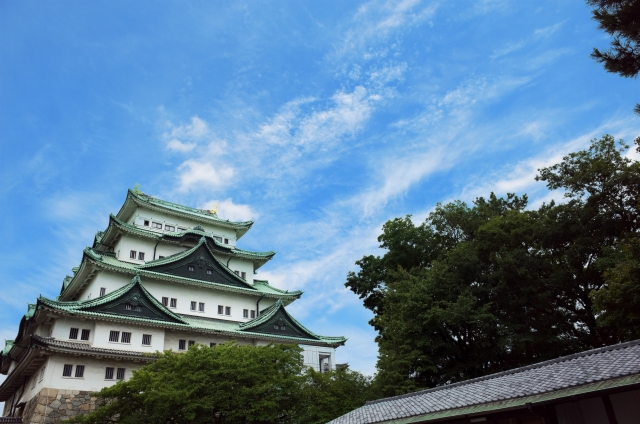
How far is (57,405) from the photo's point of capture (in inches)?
1010

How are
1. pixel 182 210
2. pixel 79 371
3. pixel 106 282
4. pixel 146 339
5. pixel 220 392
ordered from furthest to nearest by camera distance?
pixel 182 210 < pixel 106 282 < pixel 146 339 < pixel 79 371 < pixel 220 392

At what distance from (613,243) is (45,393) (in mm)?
33176

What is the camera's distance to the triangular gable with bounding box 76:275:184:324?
1168 inches

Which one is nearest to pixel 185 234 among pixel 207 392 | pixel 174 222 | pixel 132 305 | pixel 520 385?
pixel 174 222

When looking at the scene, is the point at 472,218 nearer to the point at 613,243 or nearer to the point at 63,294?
the point at 613,243

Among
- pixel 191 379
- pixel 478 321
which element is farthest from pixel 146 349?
pixel 478 321

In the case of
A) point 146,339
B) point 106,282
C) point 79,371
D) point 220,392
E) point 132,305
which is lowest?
point 220,392

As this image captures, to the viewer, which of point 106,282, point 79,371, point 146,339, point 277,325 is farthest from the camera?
point 277,325

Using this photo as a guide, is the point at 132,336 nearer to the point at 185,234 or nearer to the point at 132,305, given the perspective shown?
the point at 132,305

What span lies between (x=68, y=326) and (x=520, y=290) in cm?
2799

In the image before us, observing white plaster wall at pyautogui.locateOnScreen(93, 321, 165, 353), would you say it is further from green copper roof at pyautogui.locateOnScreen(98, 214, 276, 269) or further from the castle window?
green copper roof at pyautogui.locateOnScreen(98, 214, 276, 269)

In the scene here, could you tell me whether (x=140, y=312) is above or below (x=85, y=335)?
above

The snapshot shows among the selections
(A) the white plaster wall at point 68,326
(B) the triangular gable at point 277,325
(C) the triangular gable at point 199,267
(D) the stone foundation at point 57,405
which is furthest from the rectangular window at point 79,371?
(B) the triangular gable at point 277,325

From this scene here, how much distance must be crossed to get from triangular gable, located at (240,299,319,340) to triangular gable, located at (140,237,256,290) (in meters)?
4.54
